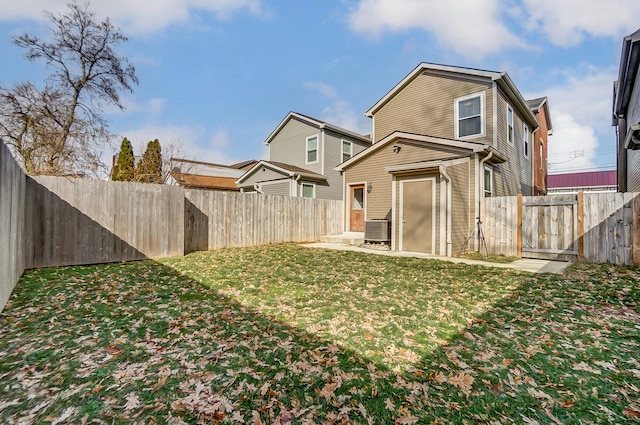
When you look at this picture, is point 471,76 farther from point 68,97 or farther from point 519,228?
point 68,97

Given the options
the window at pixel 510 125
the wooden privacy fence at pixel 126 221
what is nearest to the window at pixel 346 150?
the wooden privacy fence at pixel 126 221

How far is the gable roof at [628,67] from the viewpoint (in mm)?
7059

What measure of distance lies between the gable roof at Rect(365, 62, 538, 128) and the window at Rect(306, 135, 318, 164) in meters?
4.05

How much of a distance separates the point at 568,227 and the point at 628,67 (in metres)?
4.99

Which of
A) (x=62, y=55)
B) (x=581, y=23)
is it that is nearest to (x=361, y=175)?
(x=581, y=23)

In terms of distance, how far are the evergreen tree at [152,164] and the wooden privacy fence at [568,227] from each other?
19151 millimetres

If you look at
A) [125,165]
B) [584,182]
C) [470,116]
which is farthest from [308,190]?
[584,182]

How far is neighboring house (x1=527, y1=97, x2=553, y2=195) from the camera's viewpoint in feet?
48.6

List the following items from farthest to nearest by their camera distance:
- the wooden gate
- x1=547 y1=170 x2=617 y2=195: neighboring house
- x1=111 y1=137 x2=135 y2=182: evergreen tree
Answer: x1=547 y1=170 x2=617 y2=195: neighboring house, x1=111 y1=137 x2=135 y2=182: evergreen tree, the wooden gate

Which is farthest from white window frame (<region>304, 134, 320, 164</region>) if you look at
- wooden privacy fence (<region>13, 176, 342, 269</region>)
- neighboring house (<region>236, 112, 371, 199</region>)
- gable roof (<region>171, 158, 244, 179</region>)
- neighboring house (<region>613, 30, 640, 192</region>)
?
neighboring house (<region>613, 30, 640, 192</region>)

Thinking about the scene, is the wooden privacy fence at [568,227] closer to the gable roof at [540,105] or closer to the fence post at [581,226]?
the fence post at [581,226]

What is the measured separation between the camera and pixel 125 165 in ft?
62.1

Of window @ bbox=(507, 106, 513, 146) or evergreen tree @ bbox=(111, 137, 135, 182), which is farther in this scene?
evergreen tree @ bbox=(111, 137, 135, 182)

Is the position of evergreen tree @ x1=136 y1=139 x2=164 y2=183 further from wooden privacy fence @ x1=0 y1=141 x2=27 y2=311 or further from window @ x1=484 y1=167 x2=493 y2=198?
window @ x1=484 y1=167 x2=493 y2=198
